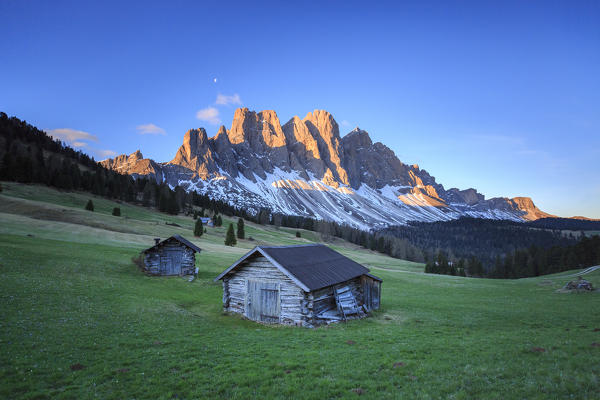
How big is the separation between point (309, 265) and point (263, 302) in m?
4.81

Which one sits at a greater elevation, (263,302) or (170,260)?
(263,302)

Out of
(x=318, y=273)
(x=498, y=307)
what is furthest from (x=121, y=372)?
(x=498, y=307)

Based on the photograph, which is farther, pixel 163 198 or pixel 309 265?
pixel 163 198

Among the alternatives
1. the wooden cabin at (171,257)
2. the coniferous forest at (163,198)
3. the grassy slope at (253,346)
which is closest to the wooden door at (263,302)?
the grassy slope at (253,346)

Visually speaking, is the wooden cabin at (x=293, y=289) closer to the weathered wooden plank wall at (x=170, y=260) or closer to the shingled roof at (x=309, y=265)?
the shingled roof at (x=309, y=265)

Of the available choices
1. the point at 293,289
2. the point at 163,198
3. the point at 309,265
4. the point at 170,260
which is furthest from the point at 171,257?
the point at 163,198

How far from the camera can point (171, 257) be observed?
41.5 metres

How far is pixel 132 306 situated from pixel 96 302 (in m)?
2.70

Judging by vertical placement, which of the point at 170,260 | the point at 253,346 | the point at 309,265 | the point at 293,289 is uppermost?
the point at 309,265

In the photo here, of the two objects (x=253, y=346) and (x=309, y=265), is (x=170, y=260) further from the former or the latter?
(x=253, y=346)

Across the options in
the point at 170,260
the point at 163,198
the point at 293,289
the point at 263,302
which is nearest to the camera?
the point at 293,289

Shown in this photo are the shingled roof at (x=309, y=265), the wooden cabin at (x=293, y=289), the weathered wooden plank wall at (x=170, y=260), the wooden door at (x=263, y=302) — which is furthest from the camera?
the weathered wooden plank wall at (x=170, y=260)

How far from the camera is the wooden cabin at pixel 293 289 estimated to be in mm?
22250

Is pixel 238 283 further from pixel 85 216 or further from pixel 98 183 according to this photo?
pixel 98 183
